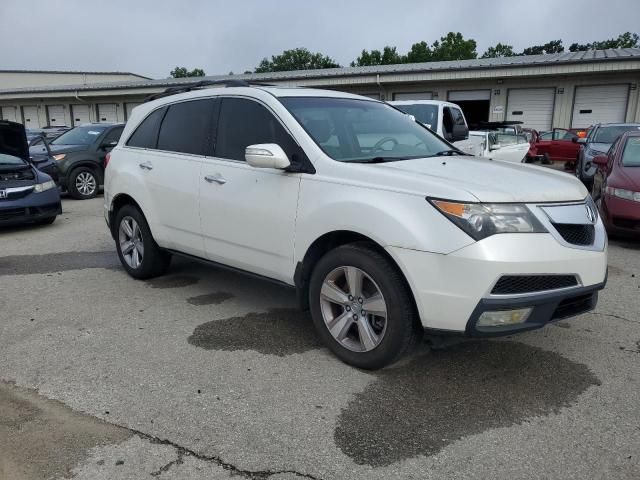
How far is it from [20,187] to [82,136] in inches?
204

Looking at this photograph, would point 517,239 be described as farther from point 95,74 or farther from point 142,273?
point 95,74

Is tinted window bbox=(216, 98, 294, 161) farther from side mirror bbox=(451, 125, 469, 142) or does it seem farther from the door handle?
side mirror bbox=(451, 125, 469, 142)

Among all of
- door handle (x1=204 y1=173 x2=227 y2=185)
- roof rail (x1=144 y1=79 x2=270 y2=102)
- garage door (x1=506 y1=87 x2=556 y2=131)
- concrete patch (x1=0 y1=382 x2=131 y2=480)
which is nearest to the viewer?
concrete patch (x1=0 y1=382 x2=131 y2=480)

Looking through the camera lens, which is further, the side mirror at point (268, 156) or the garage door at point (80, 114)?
the garage door at point (80, 114)

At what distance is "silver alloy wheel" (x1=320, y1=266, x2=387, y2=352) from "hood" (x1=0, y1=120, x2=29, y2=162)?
24.5 feet

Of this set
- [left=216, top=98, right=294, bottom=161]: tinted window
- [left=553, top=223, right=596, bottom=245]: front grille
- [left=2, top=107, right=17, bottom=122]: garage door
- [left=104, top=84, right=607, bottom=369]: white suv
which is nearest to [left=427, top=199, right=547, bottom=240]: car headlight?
[left=104, top=84, right=607, bottom=369]: white suv

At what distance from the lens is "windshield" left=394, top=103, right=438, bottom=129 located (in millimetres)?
10953

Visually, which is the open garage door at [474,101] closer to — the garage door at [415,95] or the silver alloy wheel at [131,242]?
the garage door at [415,95]

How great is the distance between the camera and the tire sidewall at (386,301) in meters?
3.22

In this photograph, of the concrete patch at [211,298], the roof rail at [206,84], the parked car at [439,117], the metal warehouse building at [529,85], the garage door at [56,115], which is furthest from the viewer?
the garage door at [56,115]

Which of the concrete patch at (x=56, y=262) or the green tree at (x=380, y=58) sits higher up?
the green tree at (x=380, y=58)

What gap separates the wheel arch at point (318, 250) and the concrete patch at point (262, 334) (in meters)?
0.32

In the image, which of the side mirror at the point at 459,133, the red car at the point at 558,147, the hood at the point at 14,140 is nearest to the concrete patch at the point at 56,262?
the hood at the point at 14,140

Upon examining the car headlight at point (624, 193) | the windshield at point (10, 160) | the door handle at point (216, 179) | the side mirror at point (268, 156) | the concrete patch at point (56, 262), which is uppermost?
the side mirror at point (268, 156)
